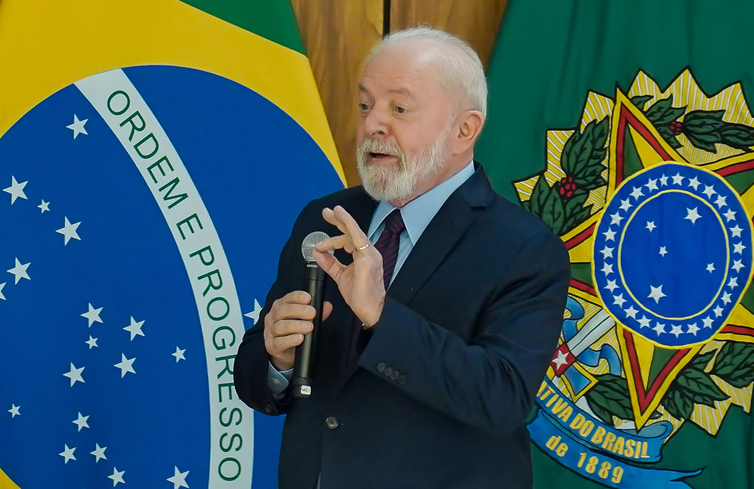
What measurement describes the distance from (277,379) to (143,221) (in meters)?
1.05

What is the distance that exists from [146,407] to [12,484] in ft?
1.42

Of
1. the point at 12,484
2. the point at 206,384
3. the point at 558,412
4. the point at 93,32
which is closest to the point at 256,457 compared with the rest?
the point at 206,384

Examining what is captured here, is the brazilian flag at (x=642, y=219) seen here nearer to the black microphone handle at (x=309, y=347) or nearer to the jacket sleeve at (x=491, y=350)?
the jacket sleeve at (x=491, y=350)

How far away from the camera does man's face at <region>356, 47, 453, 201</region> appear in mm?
1504

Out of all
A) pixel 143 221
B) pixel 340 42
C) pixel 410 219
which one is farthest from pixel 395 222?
pixel 340 42

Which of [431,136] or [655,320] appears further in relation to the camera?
[655,320]

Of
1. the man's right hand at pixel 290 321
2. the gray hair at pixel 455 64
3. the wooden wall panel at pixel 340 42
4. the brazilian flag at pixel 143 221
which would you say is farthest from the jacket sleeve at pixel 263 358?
the wooden wall panel at pixel 340 42

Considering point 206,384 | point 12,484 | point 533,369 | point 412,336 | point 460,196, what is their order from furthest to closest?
point 206,384
point 12,484
point 460,196
point 533,369
point 412,336

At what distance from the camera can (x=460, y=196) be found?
1.50 m

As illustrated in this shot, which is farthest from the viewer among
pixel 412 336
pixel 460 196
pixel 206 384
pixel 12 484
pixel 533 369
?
pixel 206 384

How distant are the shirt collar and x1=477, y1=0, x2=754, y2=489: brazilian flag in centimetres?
92

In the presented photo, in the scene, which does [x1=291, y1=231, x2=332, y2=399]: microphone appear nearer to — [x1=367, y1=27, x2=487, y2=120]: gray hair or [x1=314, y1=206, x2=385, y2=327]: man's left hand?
[x1=314, y1=206, x2=385, y2=327]: man's left hand

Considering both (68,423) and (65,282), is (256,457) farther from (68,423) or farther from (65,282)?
(65,282)

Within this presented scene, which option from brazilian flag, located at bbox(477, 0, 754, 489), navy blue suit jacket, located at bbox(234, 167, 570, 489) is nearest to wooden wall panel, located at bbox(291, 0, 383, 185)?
brazilian flag, located at bbox(477, 0, 754, 489)
